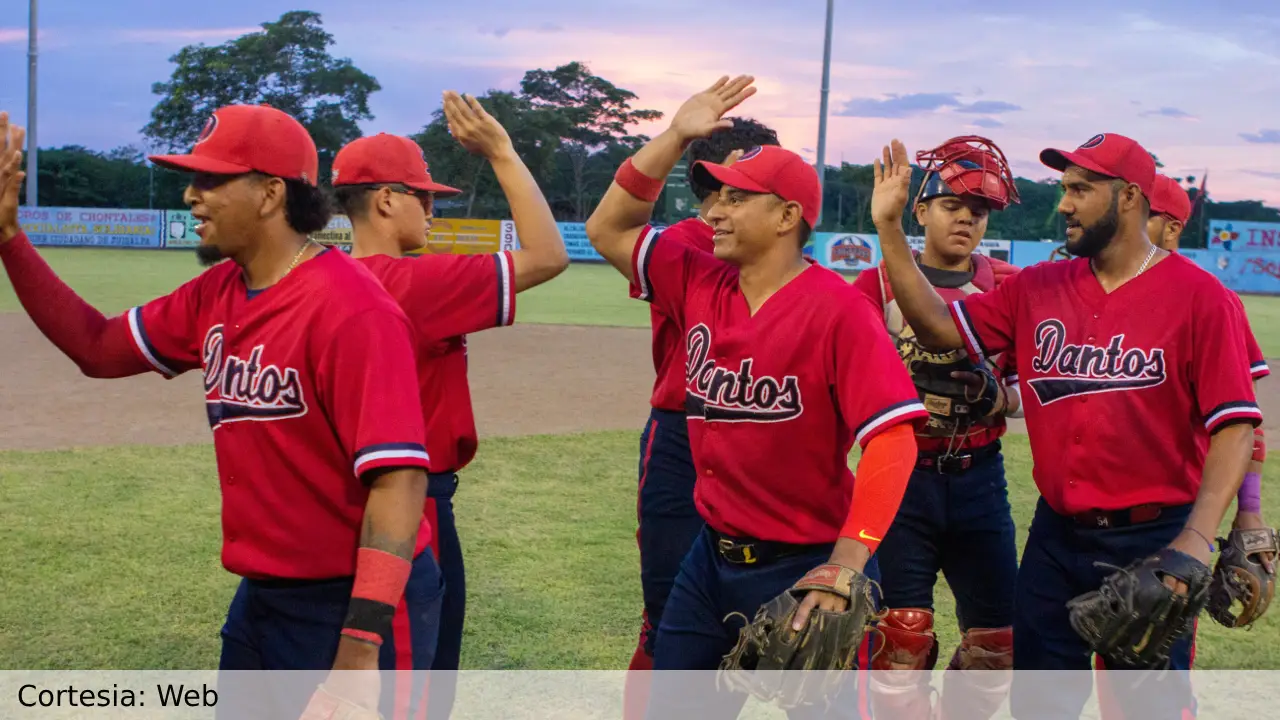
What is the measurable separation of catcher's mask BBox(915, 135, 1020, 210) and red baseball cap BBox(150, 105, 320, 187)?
2.67 m

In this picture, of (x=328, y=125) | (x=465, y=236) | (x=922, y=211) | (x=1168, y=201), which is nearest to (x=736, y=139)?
(x=922, y=211)

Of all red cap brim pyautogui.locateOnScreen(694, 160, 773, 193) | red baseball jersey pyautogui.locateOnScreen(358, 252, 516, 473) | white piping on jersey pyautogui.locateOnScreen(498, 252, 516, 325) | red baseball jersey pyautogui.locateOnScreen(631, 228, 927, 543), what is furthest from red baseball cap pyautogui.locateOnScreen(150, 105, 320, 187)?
red baseball jersey pyautogui.locateOnScreen(631, 228, 927, 543)

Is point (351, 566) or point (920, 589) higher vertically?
point (351, 566)

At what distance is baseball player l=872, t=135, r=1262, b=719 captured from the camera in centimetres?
403

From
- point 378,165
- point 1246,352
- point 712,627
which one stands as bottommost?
point 712,627

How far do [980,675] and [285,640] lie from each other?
289 centimetres

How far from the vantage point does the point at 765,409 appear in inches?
147

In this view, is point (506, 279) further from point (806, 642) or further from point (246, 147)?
point (806, 642)

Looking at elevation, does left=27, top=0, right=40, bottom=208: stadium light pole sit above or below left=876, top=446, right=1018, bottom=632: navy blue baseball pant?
above

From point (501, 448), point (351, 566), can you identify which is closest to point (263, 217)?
point (351, 566)

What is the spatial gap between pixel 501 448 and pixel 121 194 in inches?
1771

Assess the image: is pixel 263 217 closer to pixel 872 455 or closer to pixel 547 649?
pixel 872 455

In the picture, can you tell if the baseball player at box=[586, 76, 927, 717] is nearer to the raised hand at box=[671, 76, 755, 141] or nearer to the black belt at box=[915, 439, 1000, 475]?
the raised hand at box=[671, 76, 755, 141]

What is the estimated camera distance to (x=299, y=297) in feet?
10.2
